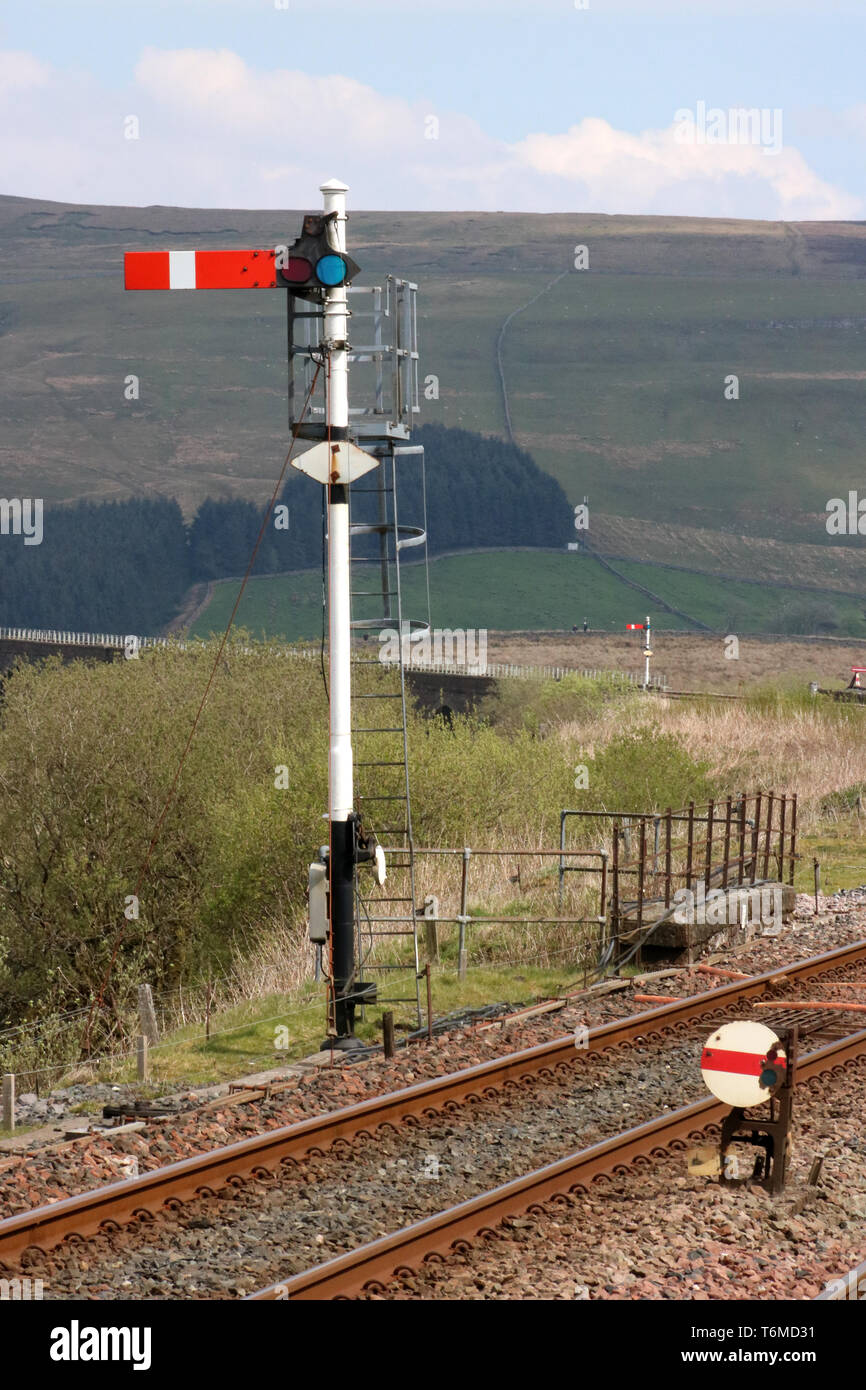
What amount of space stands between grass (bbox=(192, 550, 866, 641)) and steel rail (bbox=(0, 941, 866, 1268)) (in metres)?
89.7

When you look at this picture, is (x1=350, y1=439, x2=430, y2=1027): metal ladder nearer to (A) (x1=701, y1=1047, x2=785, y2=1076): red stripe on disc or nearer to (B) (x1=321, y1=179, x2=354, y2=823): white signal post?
(B) (x1=321, y1=179, x2=354, y2=823): white signal post

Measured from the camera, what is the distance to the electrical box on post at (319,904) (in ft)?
41.0

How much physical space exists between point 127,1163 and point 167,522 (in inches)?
5249

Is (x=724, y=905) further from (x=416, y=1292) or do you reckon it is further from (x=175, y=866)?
(x=175, y=866)

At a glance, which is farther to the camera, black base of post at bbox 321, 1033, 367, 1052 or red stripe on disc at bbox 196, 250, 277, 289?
red stripe on disc at bbox 196, 250, 277, 289

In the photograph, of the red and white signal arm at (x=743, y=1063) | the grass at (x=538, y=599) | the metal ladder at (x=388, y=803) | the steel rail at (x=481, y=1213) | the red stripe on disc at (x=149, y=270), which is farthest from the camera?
the grass at (x=538, y=599)

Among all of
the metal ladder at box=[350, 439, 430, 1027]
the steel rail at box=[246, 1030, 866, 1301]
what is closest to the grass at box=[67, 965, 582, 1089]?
the metal ladder at box=[350, 439, 430, 1027]

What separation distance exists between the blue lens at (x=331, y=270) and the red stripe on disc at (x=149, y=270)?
127 cm

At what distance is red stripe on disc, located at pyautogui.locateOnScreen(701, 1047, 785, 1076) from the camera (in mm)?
8289

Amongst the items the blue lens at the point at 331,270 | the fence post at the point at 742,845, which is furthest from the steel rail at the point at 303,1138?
the blue lens at the point at 331,270

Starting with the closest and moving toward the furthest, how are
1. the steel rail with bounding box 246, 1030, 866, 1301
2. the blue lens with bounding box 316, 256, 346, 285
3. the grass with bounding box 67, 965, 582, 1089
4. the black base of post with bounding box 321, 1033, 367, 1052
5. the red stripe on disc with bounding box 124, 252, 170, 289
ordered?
1. the steel rail with bounding box 246, 1030, 866, 1301
2. the grass with bounding box 67, 965, 582, 1089
3. the black base of post with bounding box 321, 1033, 367, 1052
4. the blue lens with bounding box 316, 256, 346, 285
5. the red stripe on disc with bounding box 124, 252, 170, 289

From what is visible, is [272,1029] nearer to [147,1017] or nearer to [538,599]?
[147,1017]

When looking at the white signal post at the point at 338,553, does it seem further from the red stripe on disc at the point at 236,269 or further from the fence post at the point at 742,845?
the fence post at the point at 742,845
